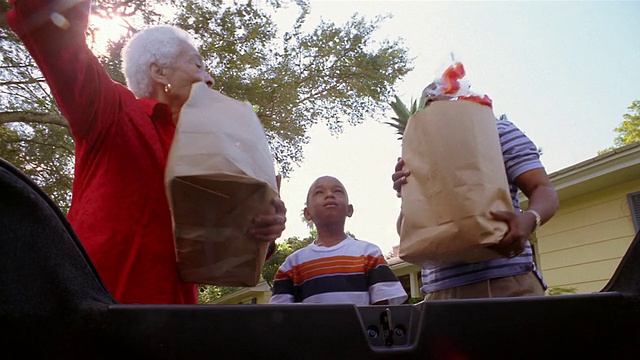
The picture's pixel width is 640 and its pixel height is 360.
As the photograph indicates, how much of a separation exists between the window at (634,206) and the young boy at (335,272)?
502 centimetres

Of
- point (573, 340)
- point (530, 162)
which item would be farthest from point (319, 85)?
point (573, 340)

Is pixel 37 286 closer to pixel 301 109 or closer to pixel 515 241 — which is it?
pixel 515 241

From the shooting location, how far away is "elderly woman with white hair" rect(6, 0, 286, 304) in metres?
1.29

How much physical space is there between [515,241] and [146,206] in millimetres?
1133

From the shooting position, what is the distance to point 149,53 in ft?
6.23

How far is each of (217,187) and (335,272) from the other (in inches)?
75.6

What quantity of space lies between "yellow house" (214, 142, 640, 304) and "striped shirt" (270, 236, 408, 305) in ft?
15.6

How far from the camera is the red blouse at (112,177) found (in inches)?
53.2

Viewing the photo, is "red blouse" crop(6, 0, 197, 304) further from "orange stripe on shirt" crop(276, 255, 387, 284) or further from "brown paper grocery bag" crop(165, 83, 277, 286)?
"orange stripe on shirt" crop(276, 255, 387, 284)

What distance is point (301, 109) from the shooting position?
12.3 metres

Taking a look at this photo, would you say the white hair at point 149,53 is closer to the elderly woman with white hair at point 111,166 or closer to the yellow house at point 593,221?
the elderly woman with white hair at point 111,166

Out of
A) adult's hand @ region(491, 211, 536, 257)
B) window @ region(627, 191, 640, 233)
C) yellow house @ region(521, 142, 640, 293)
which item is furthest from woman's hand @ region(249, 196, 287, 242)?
window @ region(627, 191, 640, 233)

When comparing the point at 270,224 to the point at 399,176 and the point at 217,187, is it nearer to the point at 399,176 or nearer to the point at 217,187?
the point at 217,187

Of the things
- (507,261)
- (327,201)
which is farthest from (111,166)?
(327,201)
